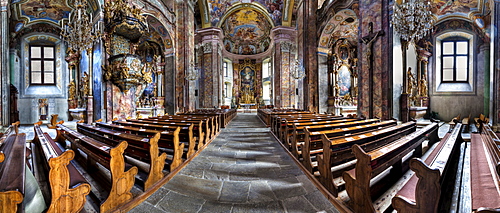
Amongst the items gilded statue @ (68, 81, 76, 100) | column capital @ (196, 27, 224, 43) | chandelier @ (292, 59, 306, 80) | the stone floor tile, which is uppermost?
column capital @ (196, 27, 224, 43)

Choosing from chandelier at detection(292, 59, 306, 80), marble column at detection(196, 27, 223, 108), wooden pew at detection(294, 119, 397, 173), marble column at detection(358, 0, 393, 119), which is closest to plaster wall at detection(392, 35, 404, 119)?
marble column at detection(358, 0, 393, 119)

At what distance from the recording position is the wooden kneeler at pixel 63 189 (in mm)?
1427

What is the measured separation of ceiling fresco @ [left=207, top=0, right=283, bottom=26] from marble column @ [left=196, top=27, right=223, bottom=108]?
4.05 feet

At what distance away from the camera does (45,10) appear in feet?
32.9

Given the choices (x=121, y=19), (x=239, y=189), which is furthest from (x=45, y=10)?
(x=239, y=189)

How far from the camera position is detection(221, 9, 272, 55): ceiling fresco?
69.5 ft

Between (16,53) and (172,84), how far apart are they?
9.03 meters

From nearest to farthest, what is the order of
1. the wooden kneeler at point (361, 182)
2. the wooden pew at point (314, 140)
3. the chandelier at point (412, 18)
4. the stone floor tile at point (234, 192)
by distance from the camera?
the wooden kneeler at point (361, 182), the stone floor tile at point (234, 192), the wooden pew at point (314, 140), the chandelier at point (412, 18)

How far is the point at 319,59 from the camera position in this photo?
12.1 metres

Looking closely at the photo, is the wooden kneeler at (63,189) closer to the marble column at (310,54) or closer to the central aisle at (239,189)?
the central aisle at (239,189)

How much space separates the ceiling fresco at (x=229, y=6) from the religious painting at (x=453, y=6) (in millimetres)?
11818

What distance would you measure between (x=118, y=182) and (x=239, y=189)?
1.23 m

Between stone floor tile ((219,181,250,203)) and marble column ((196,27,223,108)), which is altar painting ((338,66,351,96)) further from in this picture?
stone floor tile ((219,181,250,203))

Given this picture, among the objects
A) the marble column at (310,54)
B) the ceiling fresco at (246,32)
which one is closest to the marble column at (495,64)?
the marble column at (310,54)
